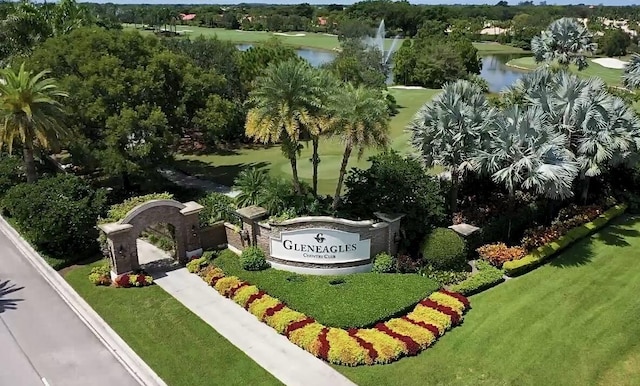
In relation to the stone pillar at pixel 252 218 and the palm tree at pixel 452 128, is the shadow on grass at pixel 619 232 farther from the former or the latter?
the stone pillar at pixel 252 218

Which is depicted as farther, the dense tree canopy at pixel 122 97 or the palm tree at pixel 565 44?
the palm tree at pixel 565 44

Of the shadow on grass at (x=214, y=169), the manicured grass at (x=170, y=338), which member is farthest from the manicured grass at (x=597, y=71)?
the manicured grass at (x=170, y=338)

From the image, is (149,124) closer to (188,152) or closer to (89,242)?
(89,242)

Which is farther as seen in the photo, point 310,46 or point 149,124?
point 310,46

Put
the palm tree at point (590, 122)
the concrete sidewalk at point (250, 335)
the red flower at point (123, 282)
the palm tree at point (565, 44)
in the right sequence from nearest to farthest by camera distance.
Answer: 1. the concrete sidewalk at point (250, 335)
2. the red flower at point (123, 282)
3. the palm tree at point (590, 122)
4. the palm tree at point (565, 44)

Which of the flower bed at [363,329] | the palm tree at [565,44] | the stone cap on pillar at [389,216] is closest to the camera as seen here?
the flower bed at [363,329]

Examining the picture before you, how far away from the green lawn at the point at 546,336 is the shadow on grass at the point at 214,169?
59.3 feet

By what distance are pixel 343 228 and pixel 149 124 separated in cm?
1154

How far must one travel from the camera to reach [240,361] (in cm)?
1561

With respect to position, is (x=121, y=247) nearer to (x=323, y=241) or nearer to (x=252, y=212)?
(x=252, y=212)

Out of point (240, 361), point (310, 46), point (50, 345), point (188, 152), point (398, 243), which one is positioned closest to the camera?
point (240, 361)

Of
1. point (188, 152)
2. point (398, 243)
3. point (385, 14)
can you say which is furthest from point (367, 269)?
point (385, 14)

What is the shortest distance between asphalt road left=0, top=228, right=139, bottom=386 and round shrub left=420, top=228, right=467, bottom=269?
1099cm

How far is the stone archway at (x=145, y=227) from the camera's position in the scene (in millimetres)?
19859
